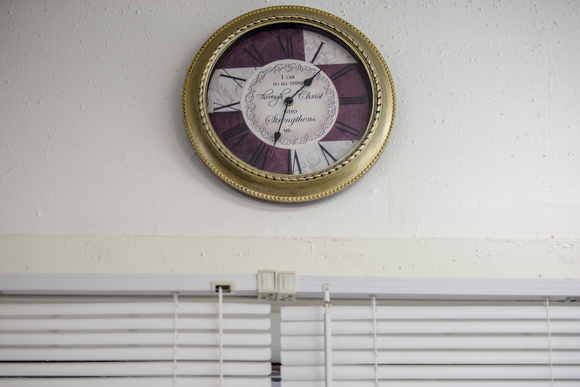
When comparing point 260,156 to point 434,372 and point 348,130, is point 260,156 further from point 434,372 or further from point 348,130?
point 434,372

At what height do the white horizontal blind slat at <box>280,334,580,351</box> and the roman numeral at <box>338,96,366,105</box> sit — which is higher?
the roman numeral at <box>338,96,366,105</box>

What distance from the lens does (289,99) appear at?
4.82ft

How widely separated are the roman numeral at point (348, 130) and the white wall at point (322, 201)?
0.11 metres

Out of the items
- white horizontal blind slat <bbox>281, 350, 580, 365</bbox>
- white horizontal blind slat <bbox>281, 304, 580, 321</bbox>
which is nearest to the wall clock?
white horizontal blind slat <bbox>281, 304, 580, 321</bbox>

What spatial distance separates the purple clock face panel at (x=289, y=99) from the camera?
1.43 m

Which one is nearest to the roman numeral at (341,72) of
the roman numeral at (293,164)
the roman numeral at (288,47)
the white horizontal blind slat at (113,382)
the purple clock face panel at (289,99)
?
the purple clock face panel at (289,99)

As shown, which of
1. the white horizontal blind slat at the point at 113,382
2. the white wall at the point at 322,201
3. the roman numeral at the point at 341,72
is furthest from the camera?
the roman numeral at the point at 341,72

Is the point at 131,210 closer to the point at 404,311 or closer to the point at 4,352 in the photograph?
the point at 4,352

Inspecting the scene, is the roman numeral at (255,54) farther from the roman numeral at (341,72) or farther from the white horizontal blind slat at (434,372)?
the white horizontal blind slat at (434,372)

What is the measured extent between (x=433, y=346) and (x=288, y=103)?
2.53ft

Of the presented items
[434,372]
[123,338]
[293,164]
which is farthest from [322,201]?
[123,338]

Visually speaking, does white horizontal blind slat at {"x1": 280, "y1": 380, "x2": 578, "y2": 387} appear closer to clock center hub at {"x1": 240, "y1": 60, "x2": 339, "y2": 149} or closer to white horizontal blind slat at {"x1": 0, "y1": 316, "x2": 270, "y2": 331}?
white horizontal blind slat at {"x1": 0, "y1": 316, "x2": 270, "y2": 331}

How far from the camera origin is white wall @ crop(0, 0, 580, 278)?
1.38 meters

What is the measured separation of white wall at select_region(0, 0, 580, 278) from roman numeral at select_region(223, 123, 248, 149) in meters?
0.11
